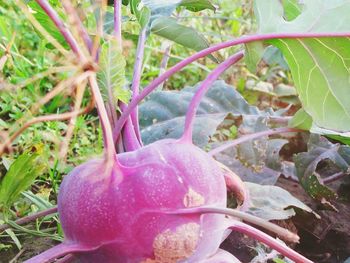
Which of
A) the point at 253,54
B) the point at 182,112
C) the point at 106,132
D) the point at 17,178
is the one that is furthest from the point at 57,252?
the point at 182,112

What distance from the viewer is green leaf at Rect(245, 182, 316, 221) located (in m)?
0.97

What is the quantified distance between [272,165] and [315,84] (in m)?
0.39

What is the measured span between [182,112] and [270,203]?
0.29 m

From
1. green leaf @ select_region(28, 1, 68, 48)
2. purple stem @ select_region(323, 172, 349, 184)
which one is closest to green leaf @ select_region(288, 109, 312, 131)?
purple stem @ select_region(323, 172, 349, 184)

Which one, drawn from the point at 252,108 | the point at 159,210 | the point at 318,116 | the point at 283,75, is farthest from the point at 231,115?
the point at 283,75

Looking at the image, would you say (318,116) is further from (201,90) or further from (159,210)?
(159,210)

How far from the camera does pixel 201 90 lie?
0.84 m

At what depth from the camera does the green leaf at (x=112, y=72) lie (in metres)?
0.79

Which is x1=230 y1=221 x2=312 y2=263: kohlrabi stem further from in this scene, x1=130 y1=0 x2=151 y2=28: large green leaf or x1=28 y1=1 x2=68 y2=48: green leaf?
x1=28 y1=1 x2=68 y2=48: green leaf

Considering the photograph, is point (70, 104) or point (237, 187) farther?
point (70, 104)

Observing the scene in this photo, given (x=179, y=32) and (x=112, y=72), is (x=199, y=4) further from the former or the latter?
(x=112, y=72)

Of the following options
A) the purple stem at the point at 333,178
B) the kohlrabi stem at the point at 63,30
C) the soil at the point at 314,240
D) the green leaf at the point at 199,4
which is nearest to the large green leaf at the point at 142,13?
the green leaf at the point at 199,4

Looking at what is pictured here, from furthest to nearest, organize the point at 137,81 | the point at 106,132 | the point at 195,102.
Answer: the point at 137,81
the point at 195,102
the point at 106,132

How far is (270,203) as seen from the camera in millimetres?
1005
